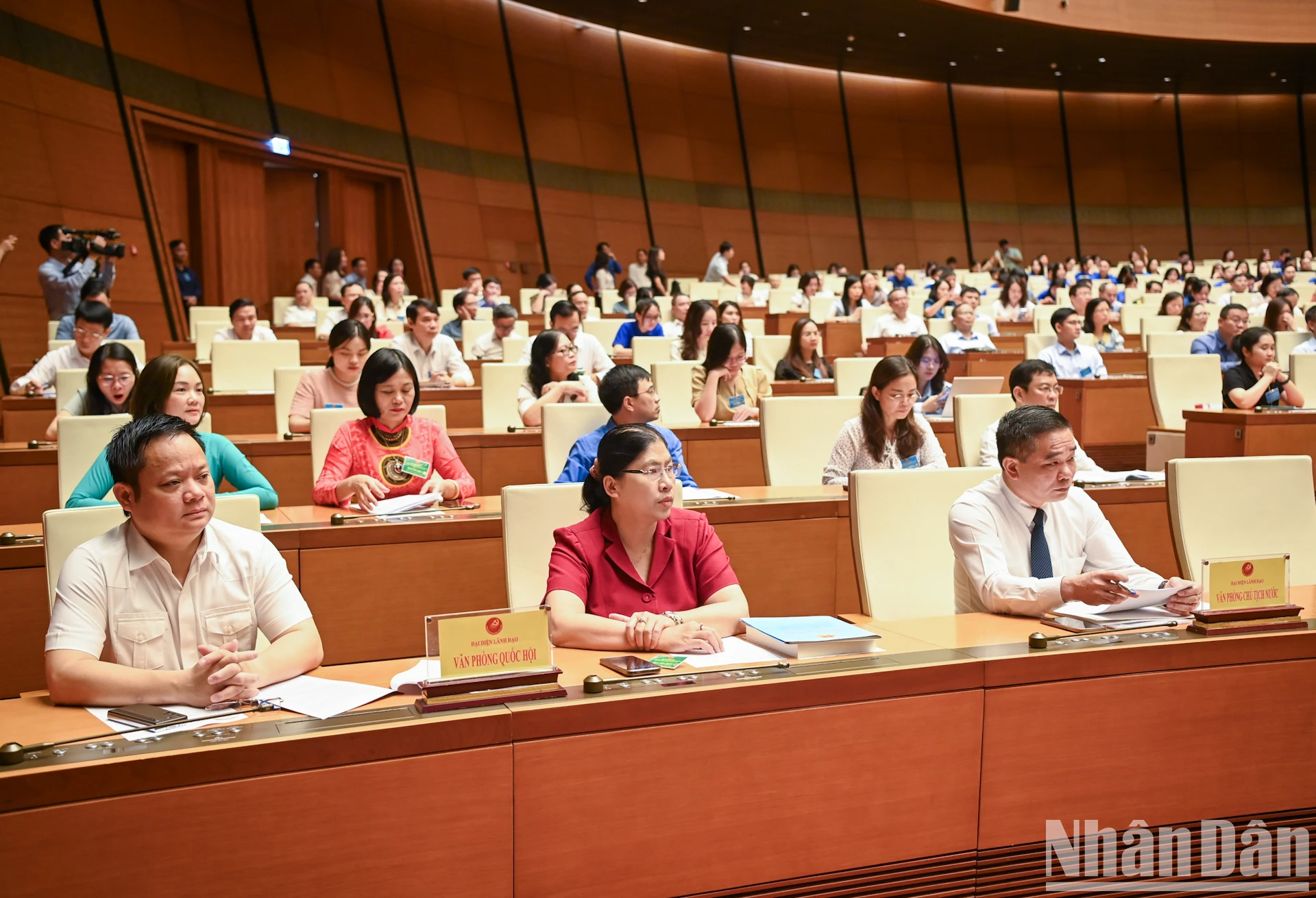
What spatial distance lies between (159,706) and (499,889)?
569 millimetres

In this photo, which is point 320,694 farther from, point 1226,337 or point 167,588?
point 1226,337

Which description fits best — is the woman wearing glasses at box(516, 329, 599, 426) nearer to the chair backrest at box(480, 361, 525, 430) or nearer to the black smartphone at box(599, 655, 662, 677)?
the chair backrest at box(480, 361, 525, 430)

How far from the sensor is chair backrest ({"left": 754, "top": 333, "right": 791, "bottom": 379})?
6.90m

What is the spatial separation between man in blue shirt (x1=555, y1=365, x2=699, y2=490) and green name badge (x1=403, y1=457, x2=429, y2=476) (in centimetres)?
44

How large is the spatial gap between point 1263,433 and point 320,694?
14.0 feet

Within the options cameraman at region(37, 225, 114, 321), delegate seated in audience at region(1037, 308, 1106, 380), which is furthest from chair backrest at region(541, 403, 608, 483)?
cameraman at region(37, 225, 114, 321)

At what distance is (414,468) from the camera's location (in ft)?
11.6

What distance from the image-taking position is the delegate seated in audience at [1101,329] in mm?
7258

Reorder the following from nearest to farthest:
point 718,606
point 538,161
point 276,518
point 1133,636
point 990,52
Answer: point 1133,636 < point 718,606 < point 276,518 < point 538,161 < point 990,52

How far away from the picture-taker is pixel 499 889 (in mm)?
1484

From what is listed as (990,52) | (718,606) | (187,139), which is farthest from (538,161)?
(718,606)

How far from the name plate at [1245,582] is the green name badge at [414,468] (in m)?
2.34

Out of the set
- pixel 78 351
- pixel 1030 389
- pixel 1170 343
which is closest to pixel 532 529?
pixel 1030 389

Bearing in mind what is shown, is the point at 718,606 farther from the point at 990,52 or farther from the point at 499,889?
the point at 990,52
